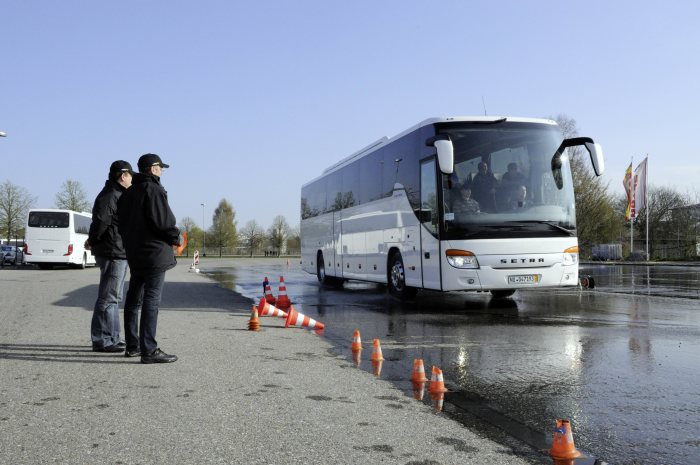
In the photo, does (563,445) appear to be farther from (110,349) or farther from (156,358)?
(110,349)

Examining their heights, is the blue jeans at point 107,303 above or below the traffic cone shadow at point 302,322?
above

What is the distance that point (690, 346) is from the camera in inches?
290

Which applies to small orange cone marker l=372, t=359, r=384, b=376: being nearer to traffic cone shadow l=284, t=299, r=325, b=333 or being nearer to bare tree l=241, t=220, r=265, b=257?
traffic cone shadow l=284, t=299, r=325, b=333

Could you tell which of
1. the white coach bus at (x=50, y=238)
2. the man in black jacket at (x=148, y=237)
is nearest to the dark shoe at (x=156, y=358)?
the man in black jacket at (x=148, y=237)

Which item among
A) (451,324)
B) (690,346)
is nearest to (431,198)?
(451,324)

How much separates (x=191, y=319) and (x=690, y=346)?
7.20 metres

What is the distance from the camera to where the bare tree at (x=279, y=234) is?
107188mm

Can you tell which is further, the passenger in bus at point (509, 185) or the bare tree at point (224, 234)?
the bare tree at point (224, 234)

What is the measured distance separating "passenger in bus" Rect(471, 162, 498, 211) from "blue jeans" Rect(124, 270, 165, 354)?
6573 mm

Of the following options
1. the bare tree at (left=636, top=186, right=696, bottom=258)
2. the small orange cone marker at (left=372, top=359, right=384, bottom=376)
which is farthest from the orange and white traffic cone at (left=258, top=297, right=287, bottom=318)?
A: the bare tree at (left=636, top=186, right=696, bottom=258)

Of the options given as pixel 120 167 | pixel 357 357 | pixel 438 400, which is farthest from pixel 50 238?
pixel 438 400

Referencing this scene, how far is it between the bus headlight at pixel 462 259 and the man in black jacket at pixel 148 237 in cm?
601

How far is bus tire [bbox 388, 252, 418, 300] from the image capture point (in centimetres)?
1339

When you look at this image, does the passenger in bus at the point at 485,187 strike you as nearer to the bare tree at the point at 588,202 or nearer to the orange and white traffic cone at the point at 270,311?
the orange and white traffic cone at the point at 270,311
